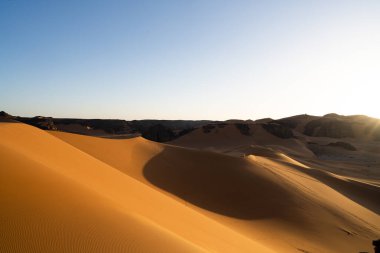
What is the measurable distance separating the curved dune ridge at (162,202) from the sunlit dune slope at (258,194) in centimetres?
5

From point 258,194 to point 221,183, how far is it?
1779 mm

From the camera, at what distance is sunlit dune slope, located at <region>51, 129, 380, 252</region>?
33.8 feet

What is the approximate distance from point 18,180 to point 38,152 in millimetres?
3712

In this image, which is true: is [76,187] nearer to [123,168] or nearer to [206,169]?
[123,168]

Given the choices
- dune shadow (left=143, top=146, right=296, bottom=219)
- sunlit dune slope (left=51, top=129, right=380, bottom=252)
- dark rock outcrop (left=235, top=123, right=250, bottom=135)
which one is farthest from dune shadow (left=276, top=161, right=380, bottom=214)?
dark rock outcrop (left=235, top=123, right=250, bottom=135)

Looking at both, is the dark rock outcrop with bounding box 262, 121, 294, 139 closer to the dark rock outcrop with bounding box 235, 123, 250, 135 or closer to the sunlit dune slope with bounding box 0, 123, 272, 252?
the dark rock outcrop with bounding box 235, 123, 250, 135

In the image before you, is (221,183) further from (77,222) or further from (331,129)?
(331,129)

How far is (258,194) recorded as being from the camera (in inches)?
540

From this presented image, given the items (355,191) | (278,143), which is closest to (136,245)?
(355,191)

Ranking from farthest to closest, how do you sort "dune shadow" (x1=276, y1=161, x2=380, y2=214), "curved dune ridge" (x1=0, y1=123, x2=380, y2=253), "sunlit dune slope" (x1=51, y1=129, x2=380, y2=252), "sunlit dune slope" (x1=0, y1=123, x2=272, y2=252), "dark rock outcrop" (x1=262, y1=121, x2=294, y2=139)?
Answer: "dark rock outcrop" (x1=262, y1=121, x2=294, y2=139)
"dune shadow" (x1=276, y1=161, x2=380, y2=214)
"sunlit dune slope" (x1=51, y1=129, x2=380, y2=252)
"curved dune ridge" (x1=0, y1=123, x2=380, y2=253)
"sunlit dune slope" (x1=0, y1=123, x2=272, y2=252)

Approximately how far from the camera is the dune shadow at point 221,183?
12348 millimetres

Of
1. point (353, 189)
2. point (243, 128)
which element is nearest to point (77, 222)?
point (353, 189)

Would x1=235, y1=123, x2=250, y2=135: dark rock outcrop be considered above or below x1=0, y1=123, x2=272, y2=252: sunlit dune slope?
above

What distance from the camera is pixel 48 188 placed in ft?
18.1
